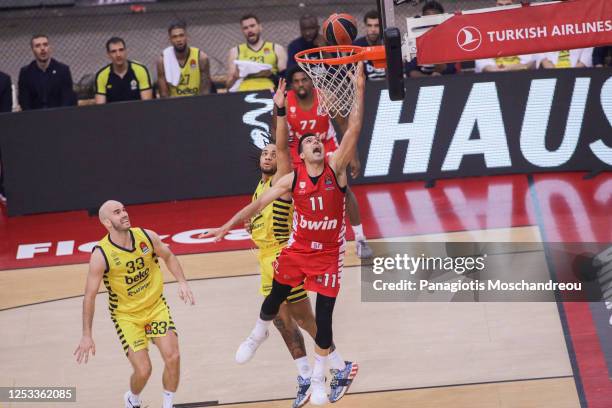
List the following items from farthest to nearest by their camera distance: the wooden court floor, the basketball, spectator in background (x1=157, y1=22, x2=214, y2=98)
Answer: spectator in background (x1=157, y1=22, x2=214, y2=98) < the basketball < the wooden court floor

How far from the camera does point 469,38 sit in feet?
34.5

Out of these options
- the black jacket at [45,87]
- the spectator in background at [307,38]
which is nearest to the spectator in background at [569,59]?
the spectator in background at [307,38]

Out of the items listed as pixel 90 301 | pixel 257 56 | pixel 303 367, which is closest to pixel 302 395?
pixel 303 367

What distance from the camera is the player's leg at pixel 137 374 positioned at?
962 centimetres

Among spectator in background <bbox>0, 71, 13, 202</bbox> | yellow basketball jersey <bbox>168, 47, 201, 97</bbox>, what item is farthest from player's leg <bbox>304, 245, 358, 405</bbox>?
spectator in background <bbox>0, 71, 13, 202</bbox>

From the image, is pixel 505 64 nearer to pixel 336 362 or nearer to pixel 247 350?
pixel 336 362

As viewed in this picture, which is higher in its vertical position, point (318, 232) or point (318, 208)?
point (318, 208)

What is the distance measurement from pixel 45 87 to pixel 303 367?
731cm

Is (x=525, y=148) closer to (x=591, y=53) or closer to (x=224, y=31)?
(x=591, y=53)

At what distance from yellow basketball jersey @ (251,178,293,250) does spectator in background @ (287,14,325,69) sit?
4.77m

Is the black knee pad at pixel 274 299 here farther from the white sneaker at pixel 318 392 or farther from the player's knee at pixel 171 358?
the player's knee at pixel 171 358

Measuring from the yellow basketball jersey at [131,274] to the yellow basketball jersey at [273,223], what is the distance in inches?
42.9

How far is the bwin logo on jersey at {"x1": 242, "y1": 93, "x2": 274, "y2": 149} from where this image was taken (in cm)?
1505

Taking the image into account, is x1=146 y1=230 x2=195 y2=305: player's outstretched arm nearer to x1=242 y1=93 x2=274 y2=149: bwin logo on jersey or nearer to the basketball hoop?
the basketball hoop
